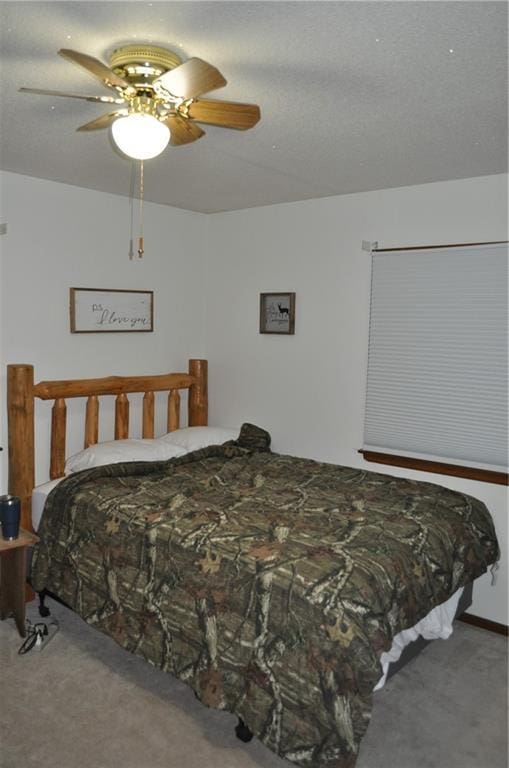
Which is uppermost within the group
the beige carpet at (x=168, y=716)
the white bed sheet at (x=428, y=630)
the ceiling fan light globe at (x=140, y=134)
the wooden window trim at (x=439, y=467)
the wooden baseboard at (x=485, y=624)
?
the ceiling fan light globe at (x=140, y=134)

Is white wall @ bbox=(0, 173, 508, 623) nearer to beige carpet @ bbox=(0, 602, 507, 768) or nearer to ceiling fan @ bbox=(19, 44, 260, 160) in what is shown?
beige carpet @ bbox=(0, 602, 507, 768)

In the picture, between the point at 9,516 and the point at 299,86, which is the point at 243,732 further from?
the point at 299,86

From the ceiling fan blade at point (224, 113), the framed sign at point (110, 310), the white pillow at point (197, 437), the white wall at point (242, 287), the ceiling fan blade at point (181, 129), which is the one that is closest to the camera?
the ceiling fan blade at point (224, 113)

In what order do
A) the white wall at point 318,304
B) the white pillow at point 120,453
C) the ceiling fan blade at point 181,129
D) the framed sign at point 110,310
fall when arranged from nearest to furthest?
the ceiling fan blade at point 181,129, the white wall at point 318,304, the white pillow at point 120,453, the framed sign at point 110,310

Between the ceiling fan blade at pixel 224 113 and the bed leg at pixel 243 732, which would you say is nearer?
the ceiling fan blade at pixel 224 113

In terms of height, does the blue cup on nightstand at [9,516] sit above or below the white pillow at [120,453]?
below

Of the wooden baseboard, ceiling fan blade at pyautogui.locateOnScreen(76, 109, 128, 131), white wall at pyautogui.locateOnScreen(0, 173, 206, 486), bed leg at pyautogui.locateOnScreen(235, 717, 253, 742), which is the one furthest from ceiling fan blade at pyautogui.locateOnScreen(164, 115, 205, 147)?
the wooden baseboard

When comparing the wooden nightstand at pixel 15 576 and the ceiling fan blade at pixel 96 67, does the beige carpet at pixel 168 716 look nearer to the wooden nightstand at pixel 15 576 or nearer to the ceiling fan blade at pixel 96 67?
the wooden nightstand at pixel 15 576

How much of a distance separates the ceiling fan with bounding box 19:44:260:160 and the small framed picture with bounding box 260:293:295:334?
2.10m

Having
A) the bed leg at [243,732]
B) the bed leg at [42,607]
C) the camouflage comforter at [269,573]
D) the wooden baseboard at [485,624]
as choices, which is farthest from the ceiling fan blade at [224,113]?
the wooden baseboard at [485,624]

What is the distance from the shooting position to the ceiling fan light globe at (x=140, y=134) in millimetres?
1825

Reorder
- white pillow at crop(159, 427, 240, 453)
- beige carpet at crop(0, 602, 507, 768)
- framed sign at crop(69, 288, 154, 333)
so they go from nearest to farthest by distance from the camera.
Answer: beige carpet at crop(0, 602, 507, 768)
framed sign at crop(69, 288, 154, 333)
white pillow at crop(159, 427, 240, 453)

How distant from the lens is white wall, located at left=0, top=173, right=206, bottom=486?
3482mm

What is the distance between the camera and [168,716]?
8.18 feet
